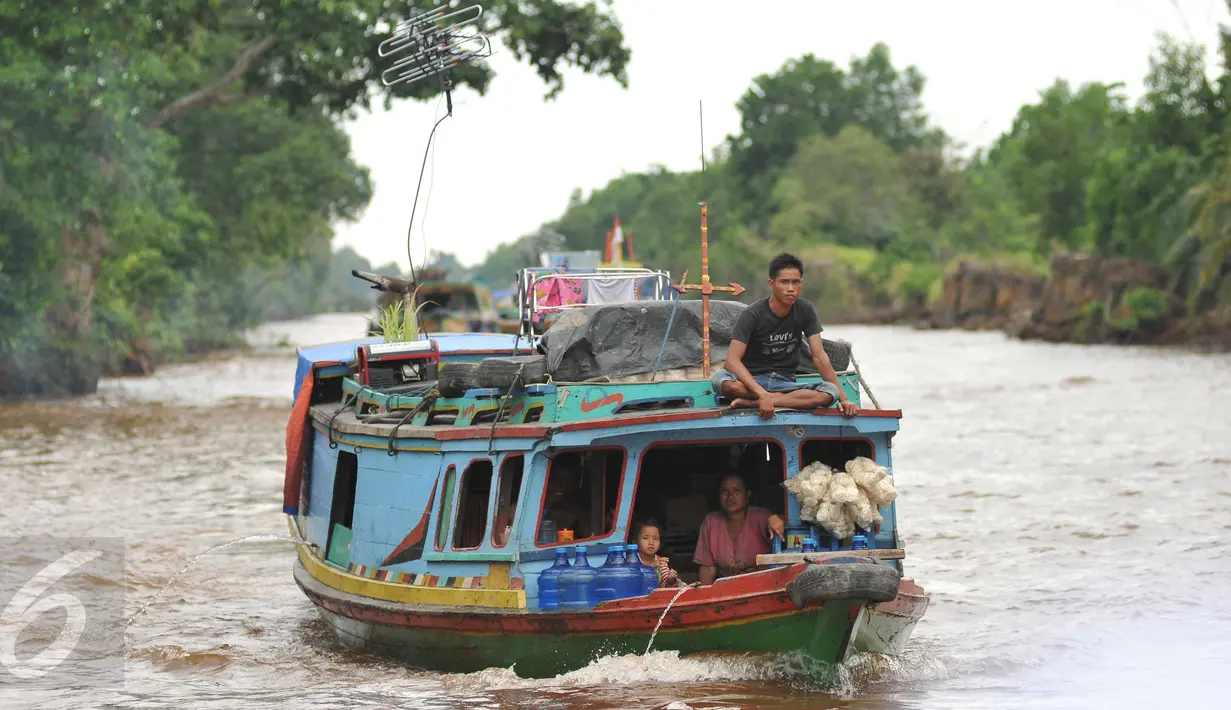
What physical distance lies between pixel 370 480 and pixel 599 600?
2308mm

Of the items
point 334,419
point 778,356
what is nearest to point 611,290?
point 334,419

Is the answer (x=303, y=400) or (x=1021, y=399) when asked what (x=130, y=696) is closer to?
(x=303, y=400)

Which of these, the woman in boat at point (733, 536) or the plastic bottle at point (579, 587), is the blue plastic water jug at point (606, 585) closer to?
the plastic bottle at point (579, 587)

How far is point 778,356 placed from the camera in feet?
30.0

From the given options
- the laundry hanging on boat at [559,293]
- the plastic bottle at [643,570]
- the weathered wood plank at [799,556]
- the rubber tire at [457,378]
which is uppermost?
the laundry hanging on boat at [559,293]

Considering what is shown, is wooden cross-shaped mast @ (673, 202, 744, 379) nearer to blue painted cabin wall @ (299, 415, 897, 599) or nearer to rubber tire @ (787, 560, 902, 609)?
blue painted cabin wall @ (299, 415, 897, 599)

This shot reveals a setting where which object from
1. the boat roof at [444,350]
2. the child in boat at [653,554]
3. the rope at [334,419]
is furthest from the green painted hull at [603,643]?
the boat roof at [444,350]

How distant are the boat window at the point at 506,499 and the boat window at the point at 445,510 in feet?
1.21

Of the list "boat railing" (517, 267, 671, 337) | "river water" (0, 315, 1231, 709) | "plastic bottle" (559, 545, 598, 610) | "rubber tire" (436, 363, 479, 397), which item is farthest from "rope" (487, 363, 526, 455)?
"boat railing" (517, 267, 671, 337)

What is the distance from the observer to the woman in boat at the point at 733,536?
923cm

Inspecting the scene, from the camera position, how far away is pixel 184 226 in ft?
129

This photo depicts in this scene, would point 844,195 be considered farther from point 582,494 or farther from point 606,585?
point 606,585

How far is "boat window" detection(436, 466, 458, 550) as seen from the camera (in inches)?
380

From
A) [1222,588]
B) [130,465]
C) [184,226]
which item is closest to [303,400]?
[1222,588]
